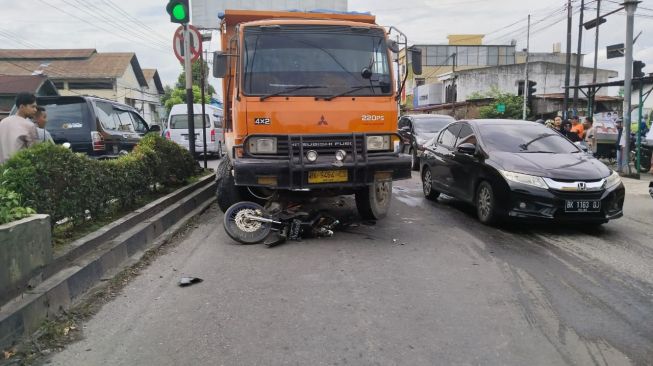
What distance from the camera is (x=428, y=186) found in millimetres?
9891

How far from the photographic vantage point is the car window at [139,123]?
11604mm

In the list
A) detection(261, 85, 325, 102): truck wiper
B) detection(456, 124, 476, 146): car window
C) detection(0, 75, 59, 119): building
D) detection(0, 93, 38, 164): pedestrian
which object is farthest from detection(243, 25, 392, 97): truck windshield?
detection(0, 75, 59, 119): building

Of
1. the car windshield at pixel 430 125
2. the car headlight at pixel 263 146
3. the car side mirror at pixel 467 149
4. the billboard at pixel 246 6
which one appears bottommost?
the car side mirror at pixel 467 149

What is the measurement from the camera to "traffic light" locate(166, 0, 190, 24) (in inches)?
359

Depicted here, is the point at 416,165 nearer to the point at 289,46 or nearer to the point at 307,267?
the point at 289,46

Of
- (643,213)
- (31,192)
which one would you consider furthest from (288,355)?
(643,213)

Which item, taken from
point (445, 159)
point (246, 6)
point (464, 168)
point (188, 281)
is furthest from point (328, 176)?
point (246, 6)

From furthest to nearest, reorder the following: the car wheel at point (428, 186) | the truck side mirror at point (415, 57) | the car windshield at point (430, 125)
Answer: the car windshield at point (430, 125)
the car wheel at point (428, 186)
the truck side mirror at point (415, 57)

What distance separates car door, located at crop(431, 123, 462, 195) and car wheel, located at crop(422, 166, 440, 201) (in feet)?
0.76

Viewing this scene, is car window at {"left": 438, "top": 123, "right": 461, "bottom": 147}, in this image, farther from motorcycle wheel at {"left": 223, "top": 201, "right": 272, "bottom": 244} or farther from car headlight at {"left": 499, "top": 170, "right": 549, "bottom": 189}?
motorcycle wheel at {"left": 223, "top": 201, "right": 272, "bottom": 244}

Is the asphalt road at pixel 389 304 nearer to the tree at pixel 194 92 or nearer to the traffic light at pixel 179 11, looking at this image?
the traffic light at pixel 179 11

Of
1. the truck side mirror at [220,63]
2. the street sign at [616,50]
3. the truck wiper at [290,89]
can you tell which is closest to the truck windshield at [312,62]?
the truck wiper at [290,89]

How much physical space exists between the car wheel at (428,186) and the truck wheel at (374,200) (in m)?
2.40

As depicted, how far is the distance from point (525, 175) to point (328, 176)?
8.66ft
